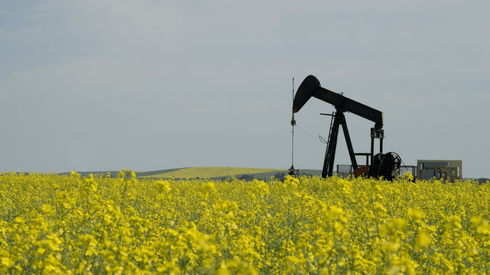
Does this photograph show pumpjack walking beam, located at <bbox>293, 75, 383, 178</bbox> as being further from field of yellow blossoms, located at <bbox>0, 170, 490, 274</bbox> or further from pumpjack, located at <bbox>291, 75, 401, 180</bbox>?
field of yellow blossoms, located at <bbox>0, 170, 490, 274</bbox>

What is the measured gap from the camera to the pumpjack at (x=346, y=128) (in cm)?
1942

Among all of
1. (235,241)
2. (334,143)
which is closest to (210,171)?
(334,143)

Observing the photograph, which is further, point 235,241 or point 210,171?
point 210,171

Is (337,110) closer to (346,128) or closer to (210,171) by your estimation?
(346,128)

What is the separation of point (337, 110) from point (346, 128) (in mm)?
1109

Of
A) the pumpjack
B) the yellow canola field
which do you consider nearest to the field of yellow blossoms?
the pumpjack

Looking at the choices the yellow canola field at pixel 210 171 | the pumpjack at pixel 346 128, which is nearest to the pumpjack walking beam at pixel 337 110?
the pumpjack at pixel 346 128

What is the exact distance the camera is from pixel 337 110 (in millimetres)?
20641

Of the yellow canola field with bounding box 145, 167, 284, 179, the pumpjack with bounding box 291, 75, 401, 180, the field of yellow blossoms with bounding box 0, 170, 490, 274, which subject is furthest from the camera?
the yellow canola field with bounding box 145, 167, 284, 179

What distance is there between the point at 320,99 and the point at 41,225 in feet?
62.0

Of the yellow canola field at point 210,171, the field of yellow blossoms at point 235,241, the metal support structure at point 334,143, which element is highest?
the metal support structure at point 334,143

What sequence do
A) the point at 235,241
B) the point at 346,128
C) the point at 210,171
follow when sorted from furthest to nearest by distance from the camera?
the point at 210,171, the point at 346,128, the point at 235,241

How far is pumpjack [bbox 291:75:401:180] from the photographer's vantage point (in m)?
19.4

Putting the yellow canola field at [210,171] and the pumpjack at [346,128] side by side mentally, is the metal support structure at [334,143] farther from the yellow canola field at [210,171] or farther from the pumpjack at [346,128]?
the yellow canola field at [210,171]
